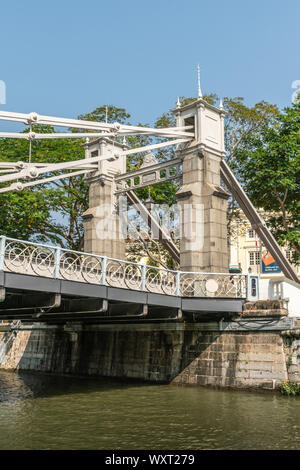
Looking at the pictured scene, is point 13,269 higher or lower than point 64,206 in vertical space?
lower

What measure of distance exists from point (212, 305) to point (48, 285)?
6457 mm

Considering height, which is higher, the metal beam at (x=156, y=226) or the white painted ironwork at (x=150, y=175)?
the white painted ironwork at (x=150, y=175)

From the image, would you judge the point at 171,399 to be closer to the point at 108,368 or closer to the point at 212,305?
the point at 212,305

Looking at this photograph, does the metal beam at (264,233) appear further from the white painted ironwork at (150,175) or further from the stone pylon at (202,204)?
the white painted ironwork at (150,175)

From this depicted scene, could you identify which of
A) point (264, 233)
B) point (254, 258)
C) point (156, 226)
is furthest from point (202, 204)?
point (254, 258)

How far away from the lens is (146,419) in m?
12.5

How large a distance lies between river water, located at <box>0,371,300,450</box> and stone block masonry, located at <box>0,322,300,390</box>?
733 mm

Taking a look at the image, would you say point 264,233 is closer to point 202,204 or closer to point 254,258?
point 202,204

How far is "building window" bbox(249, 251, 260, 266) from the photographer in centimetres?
5463

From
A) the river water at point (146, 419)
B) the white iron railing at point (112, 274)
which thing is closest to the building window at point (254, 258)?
the white iron railing at point (112, 274)

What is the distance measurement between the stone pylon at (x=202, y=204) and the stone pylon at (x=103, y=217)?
4.98 meters

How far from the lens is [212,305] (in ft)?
56.2

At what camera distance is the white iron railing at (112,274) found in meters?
13.0
